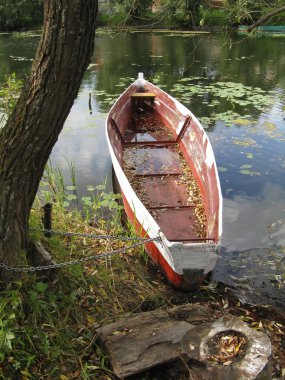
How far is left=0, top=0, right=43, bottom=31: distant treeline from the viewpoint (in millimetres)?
33781

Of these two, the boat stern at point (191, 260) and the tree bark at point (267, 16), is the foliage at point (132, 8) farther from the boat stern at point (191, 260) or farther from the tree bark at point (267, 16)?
the boat stern at point (191, 260)

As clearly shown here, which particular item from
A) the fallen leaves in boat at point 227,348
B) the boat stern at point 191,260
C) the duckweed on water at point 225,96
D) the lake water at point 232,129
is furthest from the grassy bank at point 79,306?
the duckweed on water at point 225,96

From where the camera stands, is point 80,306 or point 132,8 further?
point 132,8

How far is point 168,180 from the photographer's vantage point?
5961mm

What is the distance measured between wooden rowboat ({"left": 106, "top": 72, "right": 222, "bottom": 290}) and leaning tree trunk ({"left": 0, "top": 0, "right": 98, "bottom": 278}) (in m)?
1.49

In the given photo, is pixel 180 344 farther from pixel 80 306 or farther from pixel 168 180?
pixel 168 180

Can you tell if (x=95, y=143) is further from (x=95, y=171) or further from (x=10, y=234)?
(x=10, y=234)

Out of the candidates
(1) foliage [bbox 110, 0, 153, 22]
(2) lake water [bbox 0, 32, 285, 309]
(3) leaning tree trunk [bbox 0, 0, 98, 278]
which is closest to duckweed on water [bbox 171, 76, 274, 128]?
(2) lake water [bbox 0, 32, 285, 309]

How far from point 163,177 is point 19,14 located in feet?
114

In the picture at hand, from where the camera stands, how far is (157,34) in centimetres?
2875

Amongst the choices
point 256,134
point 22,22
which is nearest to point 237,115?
point 256,134

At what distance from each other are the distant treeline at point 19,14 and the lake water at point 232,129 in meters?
16.1

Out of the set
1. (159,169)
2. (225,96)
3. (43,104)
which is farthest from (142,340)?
A: (225,96)

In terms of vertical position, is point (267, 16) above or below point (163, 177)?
above
